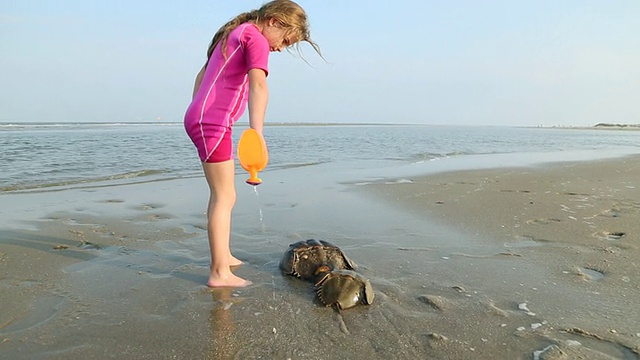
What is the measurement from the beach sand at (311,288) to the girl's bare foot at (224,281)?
7 cm

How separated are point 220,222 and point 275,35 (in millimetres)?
1320

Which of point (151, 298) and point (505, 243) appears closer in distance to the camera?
point (151, 298)

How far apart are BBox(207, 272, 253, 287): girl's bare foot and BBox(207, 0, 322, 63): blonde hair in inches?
57.6

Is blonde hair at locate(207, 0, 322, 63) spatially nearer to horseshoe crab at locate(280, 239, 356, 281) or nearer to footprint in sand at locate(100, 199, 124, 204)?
horseshoe crab at locate(280, 239, 356, 281)

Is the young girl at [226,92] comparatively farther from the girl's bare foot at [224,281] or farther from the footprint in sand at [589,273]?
the footprint in sand at [589,273]

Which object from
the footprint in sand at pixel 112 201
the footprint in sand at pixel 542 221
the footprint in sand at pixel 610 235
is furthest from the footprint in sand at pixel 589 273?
the footprint in sand at pixel 112 201

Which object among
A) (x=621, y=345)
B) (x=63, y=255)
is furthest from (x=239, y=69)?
(x=621, y=345)

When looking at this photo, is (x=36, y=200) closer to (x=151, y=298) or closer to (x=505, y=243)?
(x=151, y=298)

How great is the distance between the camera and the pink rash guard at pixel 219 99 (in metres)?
2.87

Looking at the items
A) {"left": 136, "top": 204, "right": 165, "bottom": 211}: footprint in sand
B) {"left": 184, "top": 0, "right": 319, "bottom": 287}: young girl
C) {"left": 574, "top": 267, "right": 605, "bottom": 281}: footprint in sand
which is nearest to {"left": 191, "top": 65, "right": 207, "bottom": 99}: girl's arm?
{"left": 184, "top": 0, "right": 319, "bottom": 287}: young girl

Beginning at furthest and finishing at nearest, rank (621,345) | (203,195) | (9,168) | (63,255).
→ (9,168)
(203,195)
(63,255)
(621,345)

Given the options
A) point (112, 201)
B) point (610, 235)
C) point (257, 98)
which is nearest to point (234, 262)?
point (257, 98)

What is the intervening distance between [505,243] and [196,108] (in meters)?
2.91

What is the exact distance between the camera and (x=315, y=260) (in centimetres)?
317
